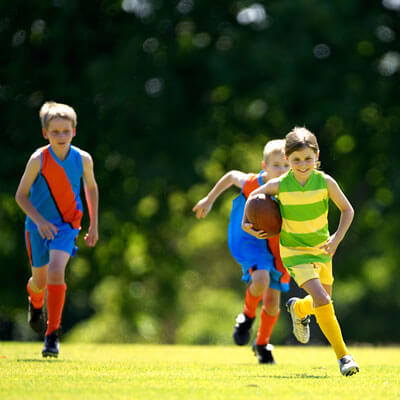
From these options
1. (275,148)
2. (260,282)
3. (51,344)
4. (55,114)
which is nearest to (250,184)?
(275,148)

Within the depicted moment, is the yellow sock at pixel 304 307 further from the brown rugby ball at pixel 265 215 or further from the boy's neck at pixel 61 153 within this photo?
the boy's neck at pixel 61 153

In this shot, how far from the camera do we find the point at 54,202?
790 centimetres

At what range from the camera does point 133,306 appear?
82.1 feet

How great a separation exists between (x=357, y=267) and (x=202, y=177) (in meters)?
8.04

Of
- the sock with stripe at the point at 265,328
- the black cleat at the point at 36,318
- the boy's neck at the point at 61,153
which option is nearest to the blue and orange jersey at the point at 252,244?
the sock with stripe at the point at 265,328

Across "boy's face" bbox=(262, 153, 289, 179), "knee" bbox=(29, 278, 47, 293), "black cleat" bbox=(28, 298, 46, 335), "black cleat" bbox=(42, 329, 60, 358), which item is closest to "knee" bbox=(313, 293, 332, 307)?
"boy's face" bbox=(262, 153, 289, 179)

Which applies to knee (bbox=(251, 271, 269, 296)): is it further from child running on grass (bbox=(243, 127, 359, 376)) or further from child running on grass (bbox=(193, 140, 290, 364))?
child running on grass (bbox=(243, 127, 359, 376))

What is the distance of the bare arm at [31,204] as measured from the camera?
7523 millimetres

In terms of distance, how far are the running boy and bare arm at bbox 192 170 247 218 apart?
3.11 feet

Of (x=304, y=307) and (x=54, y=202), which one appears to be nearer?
(x=304, y=307)

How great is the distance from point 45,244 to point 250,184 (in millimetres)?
1858

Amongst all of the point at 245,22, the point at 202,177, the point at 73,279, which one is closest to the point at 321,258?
the point at 202,177

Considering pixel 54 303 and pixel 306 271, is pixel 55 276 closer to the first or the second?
pixel 54 303

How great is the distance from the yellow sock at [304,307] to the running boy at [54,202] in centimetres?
195
